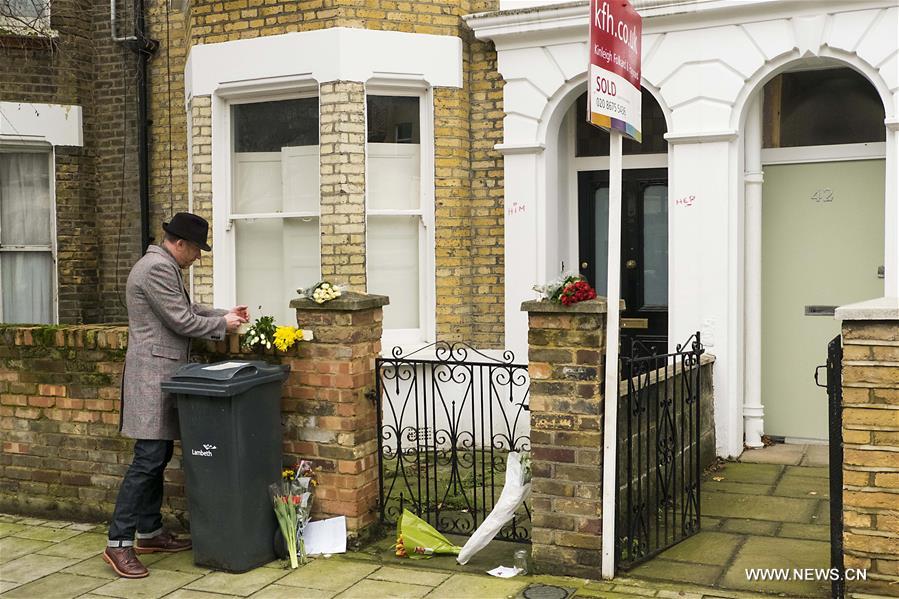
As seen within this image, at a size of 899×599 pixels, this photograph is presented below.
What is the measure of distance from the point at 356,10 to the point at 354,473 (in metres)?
4.33

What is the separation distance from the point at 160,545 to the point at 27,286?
5328mm

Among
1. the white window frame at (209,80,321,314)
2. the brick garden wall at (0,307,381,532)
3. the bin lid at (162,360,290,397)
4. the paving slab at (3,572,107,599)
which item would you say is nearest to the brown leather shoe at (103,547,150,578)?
the paving slab at (3,572,107,599)

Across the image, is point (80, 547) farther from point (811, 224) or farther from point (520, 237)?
point (811, 224)

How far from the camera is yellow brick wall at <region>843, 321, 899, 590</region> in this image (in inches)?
179

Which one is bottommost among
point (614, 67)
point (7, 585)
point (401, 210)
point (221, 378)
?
point (7, 585)

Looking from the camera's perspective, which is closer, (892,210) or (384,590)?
(384,590)

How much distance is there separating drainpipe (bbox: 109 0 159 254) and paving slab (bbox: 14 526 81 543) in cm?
421

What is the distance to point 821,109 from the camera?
321 inches

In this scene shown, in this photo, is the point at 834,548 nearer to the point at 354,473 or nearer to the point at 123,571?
the point at 354,473

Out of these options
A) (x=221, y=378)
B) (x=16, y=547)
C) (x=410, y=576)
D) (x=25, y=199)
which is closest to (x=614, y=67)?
(x=221, y=378)

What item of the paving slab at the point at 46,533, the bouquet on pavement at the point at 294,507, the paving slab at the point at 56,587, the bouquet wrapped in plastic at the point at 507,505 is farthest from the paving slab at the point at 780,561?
the paving slab at the point at 46,533

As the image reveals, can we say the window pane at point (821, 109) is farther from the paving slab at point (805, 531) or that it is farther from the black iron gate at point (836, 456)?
the black iron gate at point (836, 456)

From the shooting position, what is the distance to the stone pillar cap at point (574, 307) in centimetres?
502

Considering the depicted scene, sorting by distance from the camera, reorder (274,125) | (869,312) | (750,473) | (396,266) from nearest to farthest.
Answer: (869,312) < (750,473) < (396,266) < (274,125)
